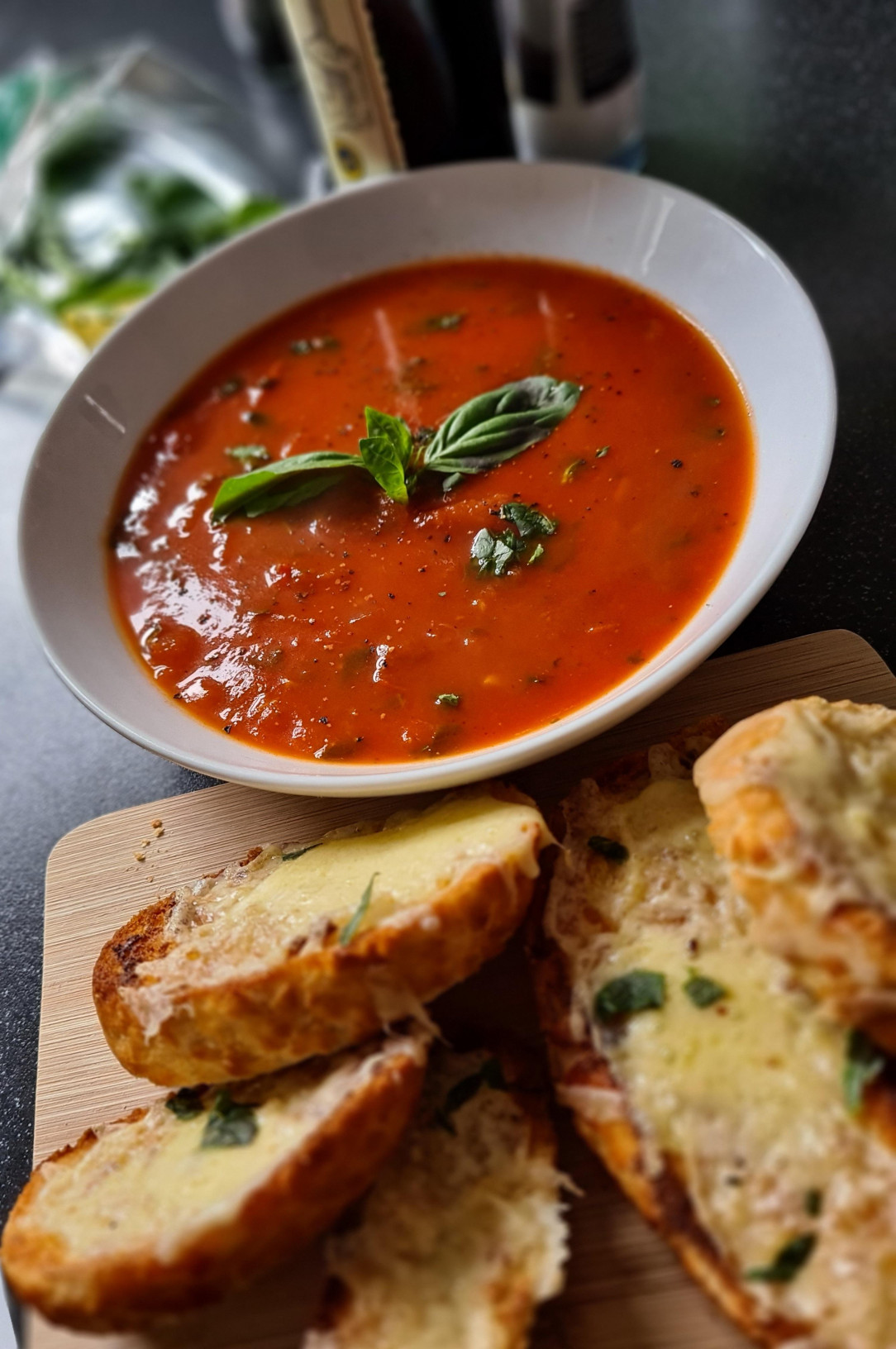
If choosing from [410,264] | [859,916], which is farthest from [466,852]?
[410,264]

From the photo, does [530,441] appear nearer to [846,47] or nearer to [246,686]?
[246,686]

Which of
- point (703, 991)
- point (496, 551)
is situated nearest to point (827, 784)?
point (703, 991)

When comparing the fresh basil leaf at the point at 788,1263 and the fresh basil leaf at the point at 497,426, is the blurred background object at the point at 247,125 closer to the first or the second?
the fresh basil leaf at the point at 497,426

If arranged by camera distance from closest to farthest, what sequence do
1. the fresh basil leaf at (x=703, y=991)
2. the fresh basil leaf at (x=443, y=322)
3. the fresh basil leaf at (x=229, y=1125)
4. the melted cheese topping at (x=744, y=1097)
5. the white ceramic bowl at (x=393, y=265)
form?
the melted cheese topping at (x=744, y=1097), the fresh basil leaf at (x=703, y=991), the fresh basil leaf at (x=229, y=1125), the white ceramic bowl at (x=393, y=265), the fresh basil leaf at (x=443, y=322)

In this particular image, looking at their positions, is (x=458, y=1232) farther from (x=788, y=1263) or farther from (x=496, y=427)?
(x=496, y=427)

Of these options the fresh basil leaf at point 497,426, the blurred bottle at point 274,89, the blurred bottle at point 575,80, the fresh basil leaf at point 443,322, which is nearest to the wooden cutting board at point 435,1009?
the fresh basil leaf at point 497,426

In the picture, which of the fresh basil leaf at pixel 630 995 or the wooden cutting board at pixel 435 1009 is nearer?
the wooden cutting board at pixel 435 1009

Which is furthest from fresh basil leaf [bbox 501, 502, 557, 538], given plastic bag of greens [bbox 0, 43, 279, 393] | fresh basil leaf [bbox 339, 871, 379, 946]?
plastic bag of greens [bbox 0, 43, 279, 393]
